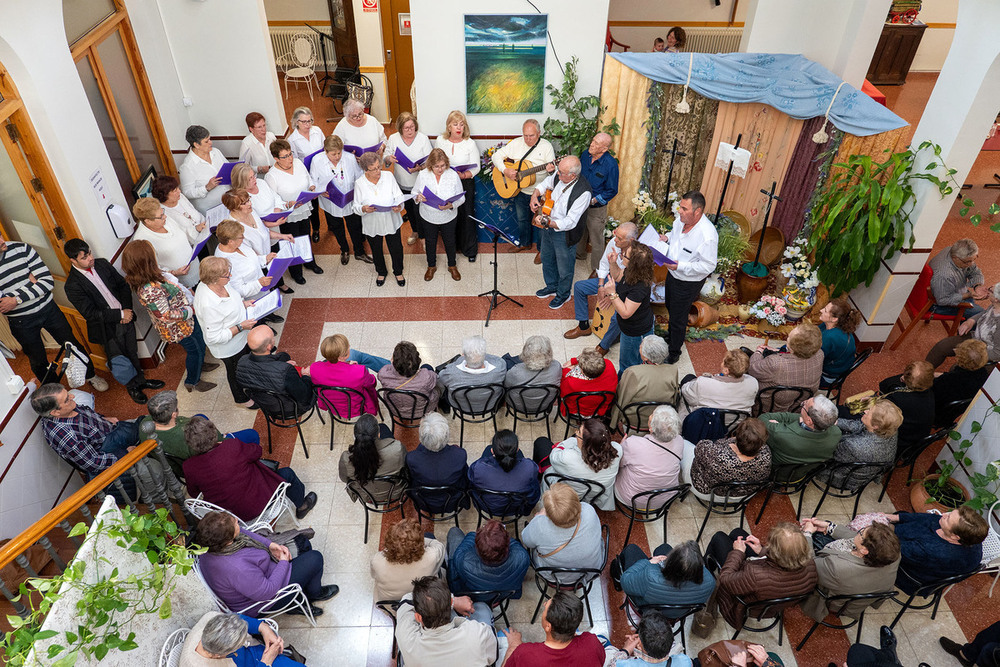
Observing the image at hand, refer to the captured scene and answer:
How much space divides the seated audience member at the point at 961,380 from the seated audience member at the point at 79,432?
5.95 m

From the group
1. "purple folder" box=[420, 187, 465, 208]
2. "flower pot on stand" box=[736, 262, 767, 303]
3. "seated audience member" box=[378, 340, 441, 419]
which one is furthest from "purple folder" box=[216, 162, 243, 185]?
"flower pot on stand" box=[736, 262, 767, 303]

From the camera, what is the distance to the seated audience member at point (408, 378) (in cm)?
475

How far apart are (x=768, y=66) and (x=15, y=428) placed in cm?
723

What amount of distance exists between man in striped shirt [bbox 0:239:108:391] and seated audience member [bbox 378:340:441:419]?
2711 millimetres

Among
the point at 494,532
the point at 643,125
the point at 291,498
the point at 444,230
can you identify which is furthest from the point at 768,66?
the point at 291,498

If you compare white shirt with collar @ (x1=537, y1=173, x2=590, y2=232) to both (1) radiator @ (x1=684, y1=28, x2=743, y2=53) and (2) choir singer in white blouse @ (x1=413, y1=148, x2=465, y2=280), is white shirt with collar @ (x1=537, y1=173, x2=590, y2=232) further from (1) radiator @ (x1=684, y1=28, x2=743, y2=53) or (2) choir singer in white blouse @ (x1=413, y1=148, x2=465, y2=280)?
(1) radiator @ (x1=684, y1=28, x2=743, y2=53)

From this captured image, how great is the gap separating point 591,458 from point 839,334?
2.51 m

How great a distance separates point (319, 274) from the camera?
7508 mm

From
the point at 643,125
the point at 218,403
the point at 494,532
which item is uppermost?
the point at 643,125

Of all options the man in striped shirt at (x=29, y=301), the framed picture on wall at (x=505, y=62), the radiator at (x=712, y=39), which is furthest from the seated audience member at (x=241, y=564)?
the radiator at (x=712, y=39)

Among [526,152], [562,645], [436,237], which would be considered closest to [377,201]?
[436,237]

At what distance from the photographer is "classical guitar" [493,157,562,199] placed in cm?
715

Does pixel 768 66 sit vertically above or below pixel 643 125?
above

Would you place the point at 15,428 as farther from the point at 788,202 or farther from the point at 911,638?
the point at 788,202
